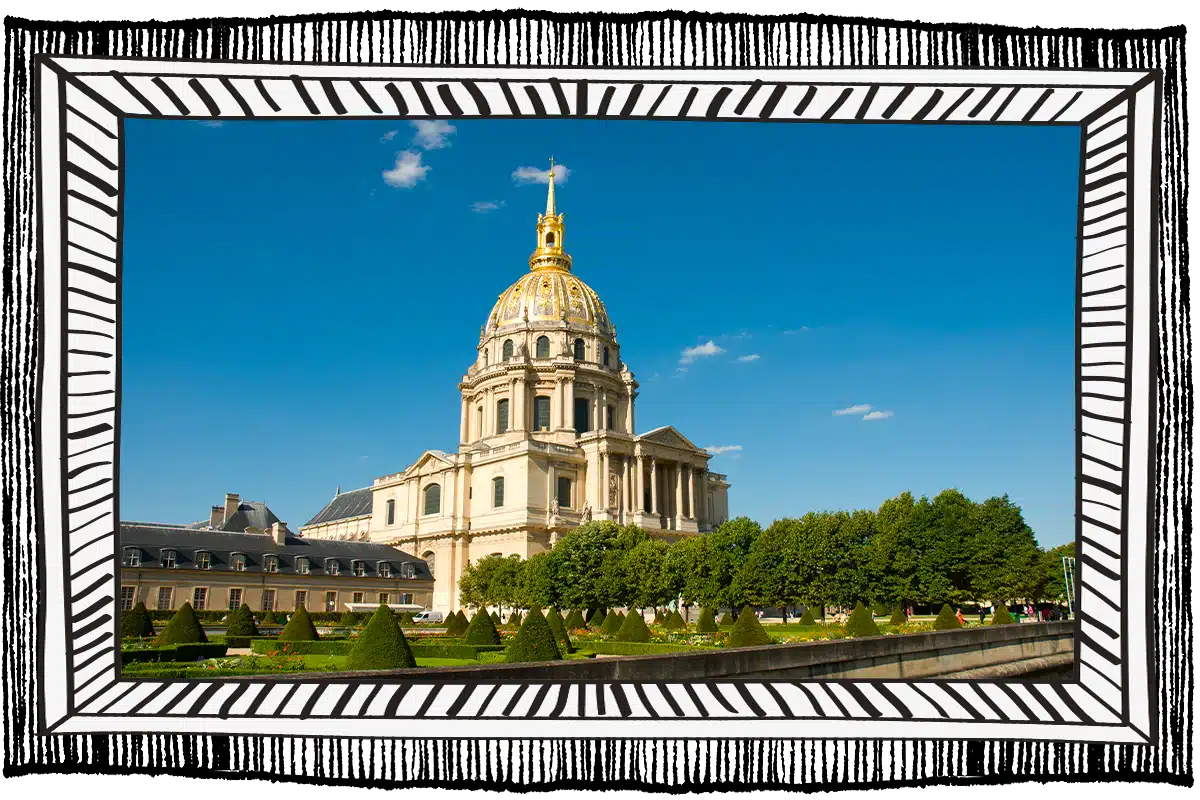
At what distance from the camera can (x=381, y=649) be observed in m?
10.4

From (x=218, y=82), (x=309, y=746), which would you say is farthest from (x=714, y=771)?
(x=218, y=82)

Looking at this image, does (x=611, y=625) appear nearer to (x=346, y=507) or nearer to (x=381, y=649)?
(x=381, y=649)

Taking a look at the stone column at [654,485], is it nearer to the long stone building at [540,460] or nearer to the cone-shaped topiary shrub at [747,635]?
the long stone building at [540,460]

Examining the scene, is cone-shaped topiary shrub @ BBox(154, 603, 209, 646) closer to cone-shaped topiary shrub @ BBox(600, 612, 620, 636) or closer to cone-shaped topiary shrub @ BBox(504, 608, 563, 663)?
cone-shaped topiary shrub @ BBox(504, 608, 563, 663)

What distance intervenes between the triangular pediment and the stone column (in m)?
1.02

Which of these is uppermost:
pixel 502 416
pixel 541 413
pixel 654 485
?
pixel 541 413

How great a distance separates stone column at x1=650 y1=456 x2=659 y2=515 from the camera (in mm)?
48688

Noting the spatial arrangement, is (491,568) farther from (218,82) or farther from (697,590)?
(218,82)

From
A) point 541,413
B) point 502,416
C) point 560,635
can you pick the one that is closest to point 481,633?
point 560,635

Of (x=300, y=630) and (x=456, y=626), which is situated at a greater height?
(x=300, y=630)

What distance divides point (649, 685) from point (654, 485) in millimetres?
42080

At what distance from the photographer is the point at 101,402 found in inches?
291

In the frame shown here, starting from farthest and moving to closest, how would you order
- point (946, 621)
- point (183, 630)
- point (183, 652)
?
1. point (946, 621)
2. point (183, 630)
3. point (183, 652)

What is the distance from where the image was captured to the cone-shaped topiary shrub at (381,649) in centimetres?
1030
